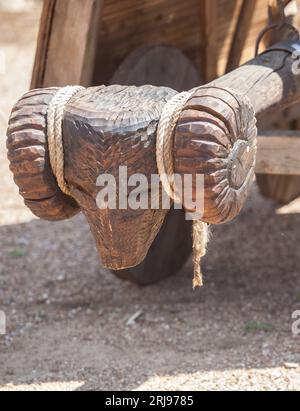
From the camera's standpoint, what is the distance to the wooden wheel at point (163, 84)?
12.1 ft

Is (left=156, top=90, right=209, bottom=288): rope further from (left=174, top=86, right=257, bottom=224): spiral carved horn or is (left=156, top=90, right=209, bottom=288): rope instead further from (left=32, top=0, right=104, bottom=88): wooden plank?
(left=32, top=0, right=104, bottom=88): wooden plank

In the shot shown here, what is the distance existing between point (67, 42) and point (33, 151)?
122 centimetres

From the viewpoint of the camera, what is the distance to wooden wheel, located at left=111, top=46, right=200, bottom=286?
12.1 ft

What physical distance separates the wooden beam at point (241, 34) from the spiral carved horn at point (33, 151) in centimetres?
182

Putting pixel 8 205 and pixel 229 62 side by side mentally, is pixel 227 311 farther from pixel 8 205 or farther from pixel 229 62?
pixel 8 205

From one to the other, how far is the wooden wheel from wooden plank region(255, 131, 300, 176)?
0.69 meters

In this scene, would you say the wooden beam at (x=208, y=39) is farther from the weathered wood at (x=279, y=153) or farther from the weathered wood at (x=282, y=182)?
the weathered wood at (x=279, y=153)

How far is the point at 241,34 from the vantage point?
4086 millimetres

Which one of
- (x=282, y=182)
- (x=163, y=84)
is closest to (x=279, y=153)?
(x=163, y=84)

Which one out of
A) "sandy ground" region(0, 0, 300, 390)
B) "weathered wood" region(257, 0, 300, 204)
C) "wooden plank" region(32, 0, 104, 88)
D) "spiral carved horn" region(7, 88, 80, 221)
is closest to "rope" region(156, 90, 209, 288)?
"spiral carved horn" region(7, 88, 80, 221)

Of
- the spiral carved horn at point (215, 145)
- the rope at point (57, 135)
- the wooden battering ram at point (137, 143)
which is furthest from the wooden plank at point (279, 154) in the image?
the rope at point (57, 135)

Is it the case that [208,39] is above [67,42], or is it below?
above

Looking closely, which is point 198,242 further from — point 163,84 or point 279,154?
point 163,84

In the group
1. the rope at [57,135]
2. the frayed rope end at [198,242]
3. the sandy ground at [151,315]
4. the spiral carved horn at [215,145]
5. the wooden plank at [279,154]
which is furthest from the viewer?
the wooden plank at [279,154]
